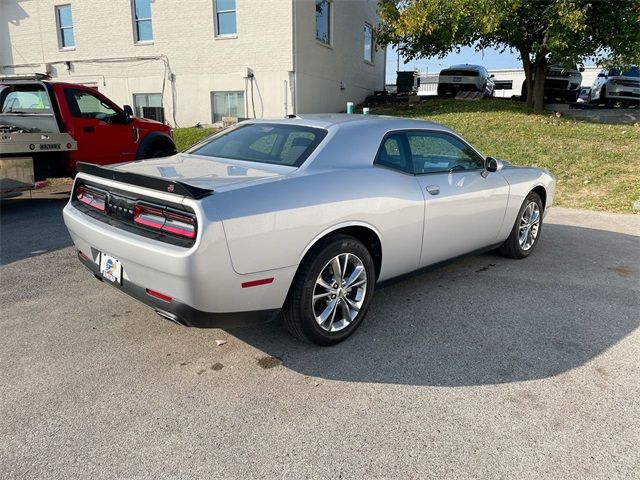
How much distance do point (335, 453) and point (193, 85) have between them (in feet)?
53.2

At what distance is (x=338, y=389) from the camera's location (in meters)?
2.87

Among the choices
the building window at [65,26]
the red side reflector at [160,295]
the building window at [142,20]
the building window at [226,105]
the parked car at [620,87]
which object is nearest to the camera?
the red side reflector at [160,295]

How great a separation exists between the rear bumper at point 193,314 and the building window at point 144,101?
15.9 metres

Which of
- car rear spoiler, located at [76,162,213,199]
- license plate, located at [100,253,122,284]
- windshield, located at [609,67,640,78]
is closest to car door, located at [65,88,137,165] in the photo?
car rear spoiler, located at [76,162,213,199]

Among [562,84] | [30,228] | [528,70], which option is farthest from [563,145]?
[30,228]

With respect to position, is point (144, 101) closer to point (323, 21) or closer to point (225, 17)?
point (225, 17)

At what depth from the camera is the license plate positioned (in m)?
3.03

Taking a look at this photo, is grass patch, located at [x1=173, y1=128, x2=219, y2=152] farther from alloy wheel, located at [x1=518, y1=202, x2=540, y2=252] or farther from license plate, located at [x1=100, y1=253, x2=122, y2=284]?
license plate, located at [x1=100, y1=253, x2=122, y2=284]

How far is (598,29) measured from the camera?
1329 cm

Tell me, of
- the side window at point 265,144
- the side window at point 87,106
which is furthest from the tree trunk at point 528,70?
the side window at point 265,144

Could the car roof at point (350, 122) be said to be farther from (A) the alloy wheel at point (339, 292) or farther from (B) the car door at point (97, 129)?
(B) the car door at point (97, 129)

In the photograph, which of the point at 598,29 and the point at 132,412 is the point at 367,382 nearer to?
the point at 132,412

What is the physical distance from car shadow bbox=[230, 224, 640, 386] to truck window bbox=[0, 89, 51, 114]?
644 cm

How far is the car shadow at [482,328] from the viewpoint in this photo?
3.10 metres
